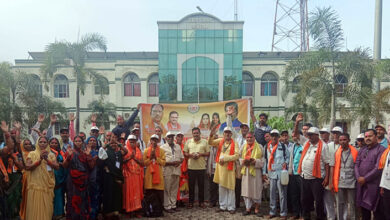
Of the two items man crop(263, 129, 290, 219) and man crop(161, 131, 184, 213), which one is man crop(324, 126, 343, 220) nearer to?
man crop(263, 129, 290, 219)

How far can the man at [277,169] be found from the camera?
5.92 meters

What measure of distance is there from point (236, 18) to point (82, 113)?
1628cm

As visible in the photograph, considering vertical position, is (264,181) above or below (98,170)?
below

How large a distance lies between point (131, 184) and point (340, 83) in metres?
10.5

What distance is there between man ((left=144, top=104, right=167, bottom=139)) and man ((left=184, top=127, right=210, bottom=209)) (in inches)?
61.9

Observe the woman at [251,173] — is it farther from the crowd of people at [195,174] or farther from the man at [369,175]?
the man at [369,175]

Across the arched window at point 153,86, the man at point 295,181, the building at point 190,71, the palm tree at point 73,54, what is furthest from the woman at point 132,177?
the arched window at point 153,86

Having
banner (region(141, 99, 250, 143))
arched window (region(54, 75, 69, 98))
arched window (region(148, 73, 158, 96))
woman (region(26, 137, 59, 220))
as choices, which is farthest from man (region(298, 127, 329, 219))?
arched window (region(54, 75, 69, 98))

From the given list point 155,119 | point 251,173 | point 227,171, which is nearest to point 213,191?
point 227,171

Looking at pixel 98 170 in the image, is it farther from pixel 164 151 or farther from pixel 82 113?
pixel 82 113

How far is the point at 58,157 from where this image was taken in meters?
5.64

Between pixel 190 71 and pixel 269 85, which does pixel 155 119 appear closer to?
pixel 190 71

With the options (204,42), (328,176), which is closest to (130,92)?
(204,42)

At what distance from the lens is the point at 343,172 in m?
5.25
